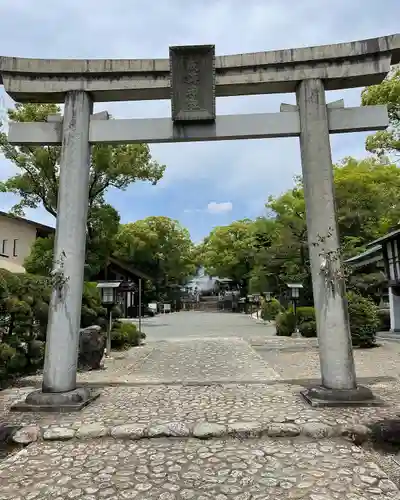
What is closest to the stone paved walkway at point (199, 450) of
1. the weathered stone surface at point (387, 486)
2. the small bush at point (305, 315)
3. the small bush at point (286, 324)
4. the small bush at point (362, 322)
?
the weathered stone surface at point (387, 486)

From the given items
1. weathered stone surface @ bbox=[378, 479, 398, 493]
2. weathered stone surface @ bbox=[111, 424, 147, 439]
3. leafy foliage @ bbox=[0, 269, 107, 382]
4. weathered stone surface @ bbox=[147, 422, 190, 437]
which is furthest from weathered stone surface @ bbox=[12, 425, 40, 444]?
weathered stone surface @ bbox=[378, 479, 398, 493]

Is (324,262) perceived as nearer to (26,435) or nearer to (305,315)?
(26,435)

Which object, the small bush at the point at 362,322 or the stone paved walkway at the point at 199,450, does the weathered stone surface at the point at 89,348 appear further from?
the small bush at the point at 362,322

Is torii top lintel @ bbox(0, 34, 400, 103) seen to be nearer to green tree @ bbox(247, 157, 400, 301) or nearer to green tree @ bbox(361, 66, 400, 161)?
green tree @ bbox(361, 66, 400, 161)

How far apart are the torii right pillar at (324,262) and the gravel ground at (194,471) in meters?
1.53

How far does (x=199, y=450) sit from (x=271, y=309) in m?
25.1

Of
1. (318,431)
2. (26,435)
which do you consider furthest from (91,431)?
(318,431)

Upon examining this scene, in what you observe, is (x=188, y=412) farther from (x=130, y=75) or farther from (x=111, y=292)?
(x=111, y=292)

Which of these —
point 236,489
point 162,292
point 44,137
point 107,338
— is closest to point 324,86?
point 44,137

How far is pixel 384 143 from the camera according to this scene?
18.9 meters

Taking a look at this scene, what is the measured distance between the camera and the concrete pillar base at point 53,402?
5.88 metres

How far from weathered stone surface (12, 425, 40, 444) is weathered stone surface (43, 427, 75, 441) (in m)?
0.11

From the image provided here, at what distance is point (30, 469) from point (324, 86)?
6989 mm

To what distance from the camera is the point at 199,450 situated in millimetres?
4527
